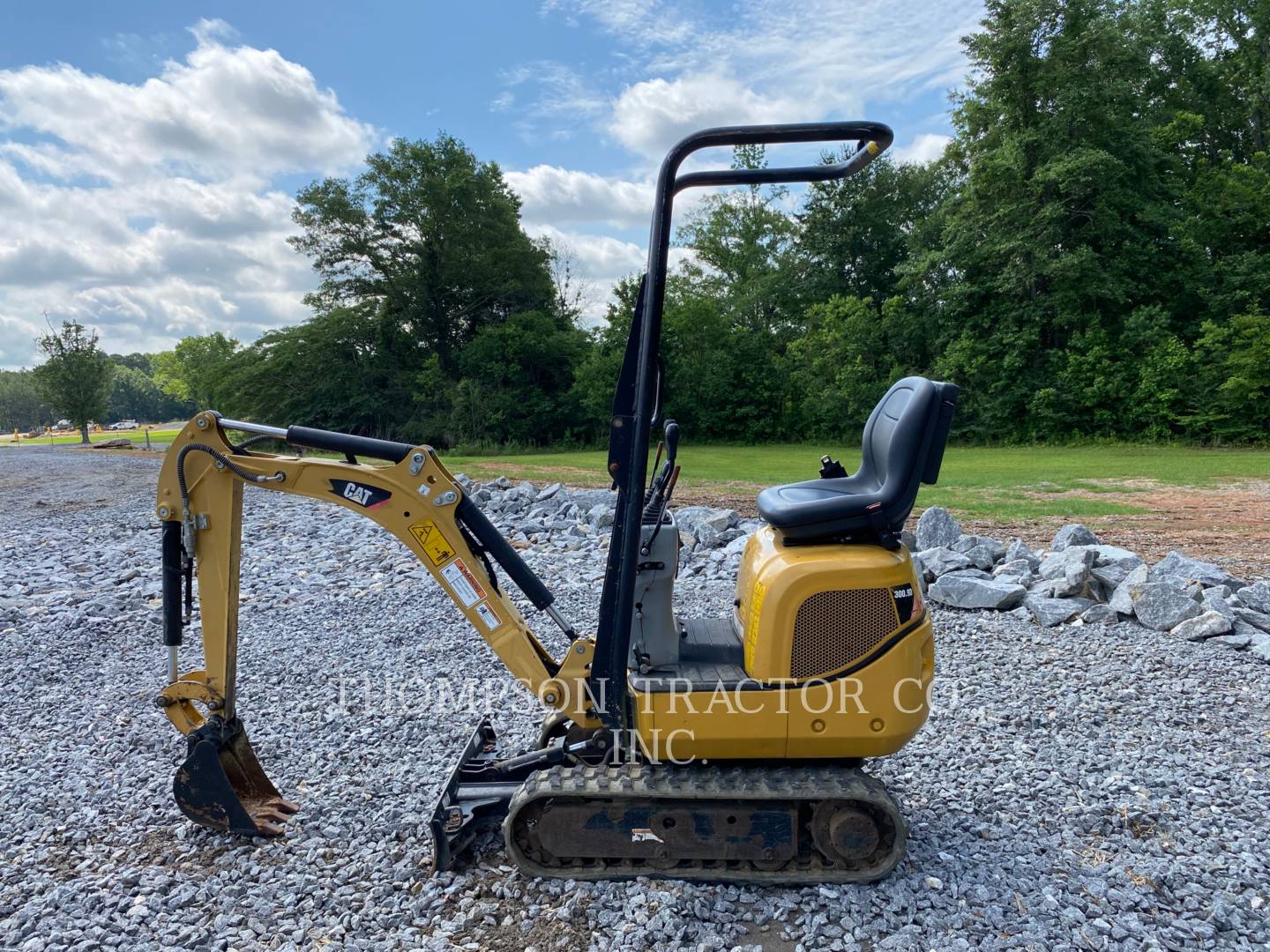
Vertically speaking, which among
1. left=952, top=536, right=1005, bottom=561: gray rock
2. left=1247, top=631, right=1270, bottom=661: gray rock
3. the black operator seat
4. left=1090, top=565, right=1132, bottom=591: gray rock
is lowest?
left=1247, top=631, right=1270, bottom=661: gray rock

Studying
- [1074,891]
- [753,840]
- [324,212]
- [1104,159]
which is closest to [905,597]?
[753,840]

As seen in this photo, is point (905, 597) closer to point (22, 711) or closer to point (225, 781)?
point (225, 781)

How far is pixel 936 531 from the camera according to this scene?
8.86 metres

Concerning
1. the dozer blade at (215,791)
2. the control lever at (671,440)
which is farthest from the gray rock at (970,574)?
the dozer blade at (215,791)

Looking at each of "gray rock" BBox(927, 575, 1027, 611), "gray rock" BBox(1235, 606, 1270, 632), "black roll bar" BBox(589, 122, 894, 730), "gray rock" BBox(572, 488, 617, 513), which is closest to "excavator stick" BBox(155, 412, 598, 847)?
"black roll bar" BBox(589, 122, 894, 730)

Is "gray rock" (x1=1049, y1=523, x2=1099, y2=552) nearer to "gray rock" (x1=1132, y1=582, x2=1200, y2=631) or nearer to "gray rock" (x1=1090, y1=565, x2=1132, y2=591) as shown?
"gray rock" (x1=1090, y1=565, x2=1132, y2=591)

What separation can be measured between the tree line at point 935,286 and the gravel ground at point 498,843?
28.1m

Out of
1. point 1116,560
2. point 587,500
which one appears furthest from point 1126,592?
point 587,500

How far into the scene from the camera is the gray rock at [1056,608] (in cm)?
672

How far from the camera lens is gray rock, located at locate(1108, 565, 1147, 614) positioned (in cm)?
663

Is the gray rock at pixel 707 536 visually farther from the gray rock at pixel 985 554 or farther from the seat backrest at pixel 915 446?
the seat backrest at pixel 915 446

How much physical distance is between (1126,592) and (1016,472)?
13.9 m

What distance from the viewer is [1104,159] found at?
29.9m

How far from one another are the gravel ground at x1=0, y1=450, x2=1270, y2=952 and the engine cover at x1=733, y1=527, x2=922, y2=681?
89 cm
